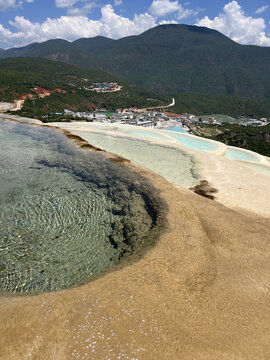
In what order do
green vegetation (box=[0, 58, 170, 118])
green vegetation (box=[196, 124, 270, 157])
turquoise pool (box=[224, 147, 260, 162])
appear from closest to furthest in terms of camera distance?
1. turquoise pool (box=[224, 147, 260, 162])
2. green vegetation (box=[196, 124, 270, 157])
3. green vegetation (box=[0, 58, 170, 118])

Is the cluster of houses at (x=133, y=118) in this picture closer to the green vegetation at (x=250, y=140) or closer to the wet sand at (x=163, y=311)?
the green vegetation at (x=250, y=140)

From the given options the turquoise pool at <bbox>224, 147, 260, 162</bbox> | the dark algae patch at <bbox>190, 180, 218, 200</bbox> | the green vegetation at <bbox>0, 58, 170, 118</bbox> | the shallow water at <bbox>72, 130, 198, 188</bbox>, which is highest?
the green vegetation at <bbox>0, 58, 170, 118</bbox>

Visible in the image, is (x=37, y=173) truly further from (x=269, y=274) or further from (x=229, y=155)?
(x=229, y=155)

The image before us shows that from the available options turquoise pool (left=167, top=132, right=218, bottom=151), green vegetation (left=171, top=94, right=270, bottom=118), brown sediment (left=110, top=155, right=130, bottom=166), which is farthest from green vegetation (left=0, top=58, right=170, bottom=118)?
brown sediment (left=110, top=155, right=130, bottom=166)

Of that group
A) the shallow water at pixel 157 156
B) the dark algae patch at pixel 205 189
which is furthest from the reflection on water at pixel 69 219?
the shallow water at pixel 157 156

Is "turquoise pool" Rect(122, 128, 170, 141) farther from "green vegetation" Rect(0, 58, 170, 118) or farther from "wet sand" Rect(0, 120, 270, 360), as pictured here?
"green vegetation" Rect(0, 58, 170, 118)

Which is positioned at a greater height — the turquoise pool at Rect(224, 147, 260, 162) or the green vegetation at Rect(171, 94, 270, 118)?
the green vegetation at Rect(171, 94, 270, 118)

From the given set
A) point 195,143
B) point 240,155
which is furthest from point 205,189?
point 240,155
